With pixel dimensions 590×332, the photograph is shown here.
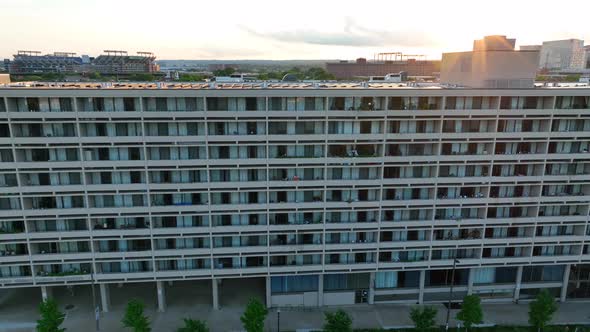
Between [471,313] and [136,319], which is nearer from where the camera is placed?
[136,319]

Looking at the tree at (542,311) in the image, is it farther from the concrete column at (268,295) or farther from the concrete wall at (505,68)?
the concrete column at (268,295)

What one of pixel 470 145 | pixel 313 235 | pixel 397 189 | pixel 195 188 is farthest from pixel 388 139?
pixel 195 188

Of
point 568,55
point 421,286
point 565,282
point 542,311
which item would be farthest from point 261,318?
point 568,55

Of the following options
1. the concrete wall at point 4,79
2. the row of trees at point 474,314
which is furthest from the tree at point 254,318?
the concrete wall at point 4,79

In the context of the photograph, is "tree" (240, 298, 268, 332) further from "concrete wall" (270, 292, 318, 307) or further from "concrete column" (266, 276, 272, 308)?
"concrete wall" (270, 292, 318, 307)

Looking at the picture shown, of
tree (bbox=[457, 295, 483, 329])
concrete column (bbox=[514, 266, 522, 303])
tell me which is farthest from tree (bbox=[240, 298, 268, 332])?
concrete column (bbox=[514, 266, 522, 303])

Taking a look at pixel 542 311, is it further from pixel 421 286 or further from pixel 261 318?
pixel 261 318

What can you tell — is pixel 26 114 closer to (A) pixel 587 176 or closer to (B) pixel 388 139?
(B) pixel 388 139
